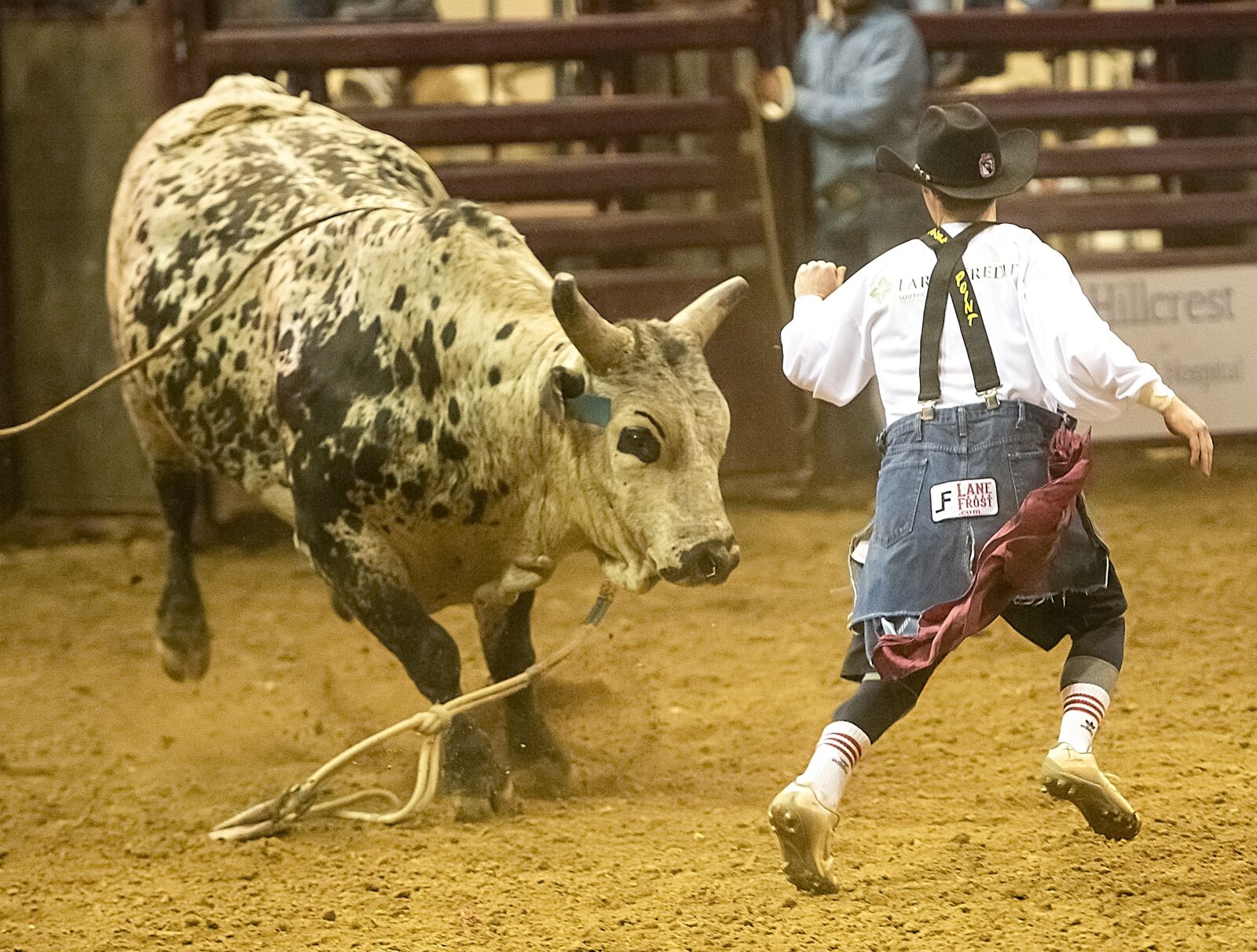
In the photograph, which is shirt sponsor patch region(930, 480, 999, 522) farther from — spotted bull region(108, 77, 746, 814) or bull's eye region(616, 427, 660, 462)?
bull's eye region(616, 427, 660, 462)

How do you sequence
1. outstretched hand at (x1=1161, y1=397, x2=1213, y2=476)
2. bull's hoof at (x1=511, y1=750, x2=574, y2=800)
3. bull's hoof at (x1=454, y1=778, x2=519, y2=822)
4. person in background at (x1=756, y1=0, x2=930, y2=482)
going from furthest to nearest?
person in background at (x1=756, y1=0, x2=930, y2=482), bull's hoof at (x1=511, y1=750, x2=574, y2=800), bull's hoof at (x1=454, y1=778, x2=519, y2=822), outstretched hand at (x1=1161, y1=397, x2=1213, y2=476)

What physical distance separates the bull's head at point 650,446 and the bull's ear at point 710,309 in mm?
38

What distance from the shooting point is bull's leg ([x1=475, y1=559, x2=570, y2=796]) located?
14.0 feet

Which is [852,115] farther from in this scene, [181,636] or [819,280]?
[819,280]

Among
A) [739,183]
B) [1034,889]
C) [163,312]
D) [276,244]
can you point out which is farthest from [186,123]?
[1034,889]

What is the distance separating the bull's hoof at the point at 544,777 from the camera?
426 centimetres

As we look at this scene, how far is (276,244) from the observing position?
4.45 m

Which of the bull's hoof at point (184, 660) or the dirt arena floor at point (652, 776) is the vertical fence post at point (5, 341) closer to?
the dirt arena floor at point (652, 776)

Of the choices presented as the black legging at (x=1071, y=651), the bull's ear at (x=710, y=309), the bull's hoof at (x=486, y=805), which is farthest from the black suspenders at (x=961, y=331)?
the bull's hoof at (x=486, y=805)

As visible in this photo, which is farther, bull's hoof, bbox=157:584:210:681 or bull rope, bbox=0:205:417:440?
bull's hoof, bbox=157:584:210:681

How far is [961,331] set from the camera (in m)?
3.16

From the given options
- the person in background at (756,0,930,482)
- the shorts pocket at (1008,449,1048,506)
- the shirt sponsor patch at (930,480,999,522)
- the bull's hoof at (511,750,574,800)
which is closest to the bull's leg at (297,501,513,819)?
the bull's hoof at (511,750,574,800)

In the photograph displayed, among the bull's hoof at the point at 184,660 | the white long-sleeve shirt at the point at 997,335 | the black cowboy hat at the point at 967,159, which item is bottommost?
the bull's hoof at the point at 184,660

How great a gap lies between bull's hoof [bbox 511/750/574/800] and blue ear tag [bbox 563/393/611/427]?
1007 millimetres
